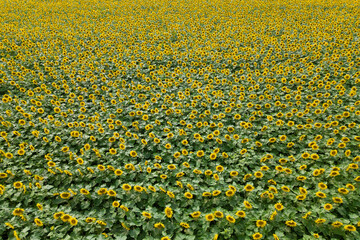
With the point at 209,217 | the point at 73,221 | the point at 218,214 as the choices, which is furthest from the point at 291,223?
the point at 73,221

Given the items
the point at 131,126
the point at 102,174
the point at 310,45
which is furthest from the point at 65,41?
the point at 310,45

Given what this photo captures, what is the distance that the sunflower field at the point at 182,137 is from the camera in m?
2.88

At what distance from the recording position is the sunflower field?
2879 mm

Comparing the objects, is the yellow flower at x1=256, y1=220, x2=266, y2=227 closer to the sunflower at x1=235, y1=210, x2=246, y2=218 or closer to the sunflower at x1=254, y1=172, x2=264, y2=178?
the sunflower at x1=235, y1=210, x2=246, y2=218

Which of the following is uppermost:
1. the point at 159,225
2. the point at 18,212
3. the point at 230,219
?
the point at 18,212

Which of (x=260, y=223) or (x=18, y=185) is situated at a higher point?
(x=18, y=185)

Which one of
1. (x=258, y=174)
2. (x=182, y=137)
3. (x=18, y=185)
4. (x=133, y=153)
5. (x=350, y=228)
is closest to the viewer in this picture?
(x=350, y=228)

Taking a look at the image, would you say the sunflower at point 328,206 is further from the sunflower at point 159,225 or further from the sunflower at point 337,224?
the sunflower at point 159,225

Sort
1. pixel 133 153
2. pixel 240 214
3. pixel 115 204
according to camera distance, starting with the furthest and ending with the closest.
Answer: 1. pixel 133 153
2. pixel 115 204
3. pixel 240 214

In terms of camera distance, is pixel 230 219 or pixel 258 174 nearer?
pixel 230 219

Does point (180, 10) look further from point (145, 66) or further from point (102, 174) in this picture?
point (102, 174)

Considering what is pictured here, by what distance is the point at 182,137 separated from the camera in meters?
4.34

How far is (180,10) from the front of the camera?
533 inches

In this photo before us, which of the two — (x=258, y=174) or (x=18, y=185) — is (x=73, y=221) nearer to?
(x=18, y=185)
